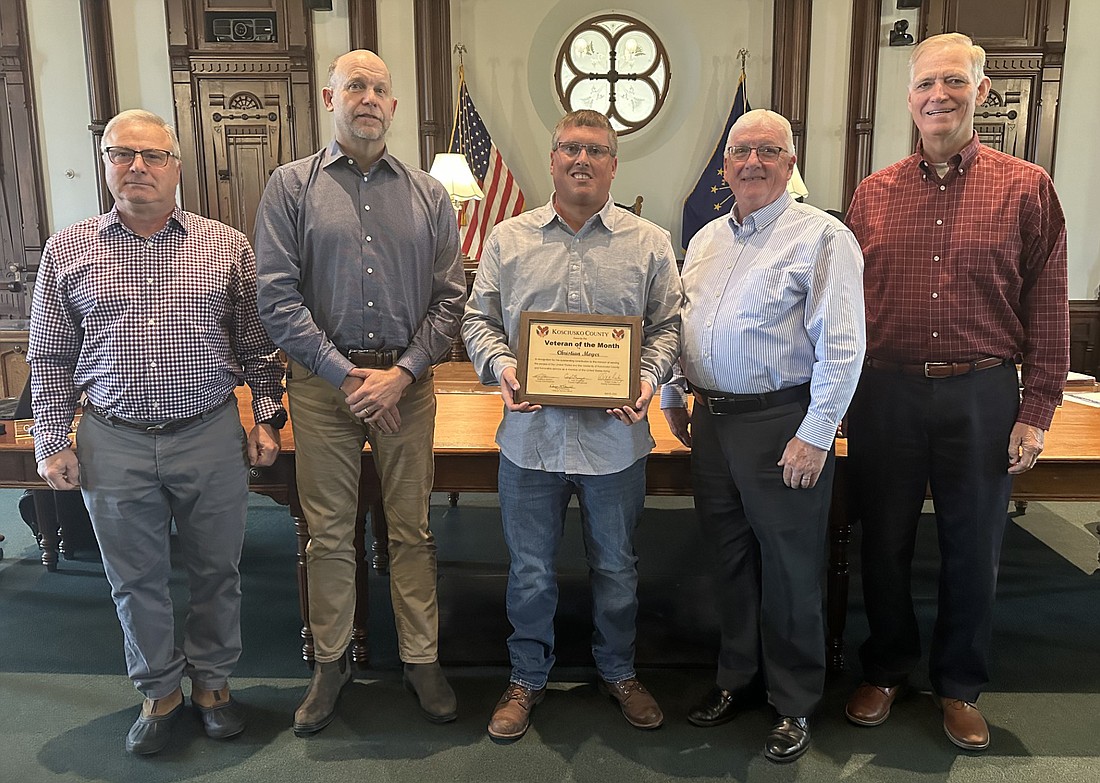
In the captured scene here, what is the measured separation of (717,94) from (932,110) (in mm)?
4300

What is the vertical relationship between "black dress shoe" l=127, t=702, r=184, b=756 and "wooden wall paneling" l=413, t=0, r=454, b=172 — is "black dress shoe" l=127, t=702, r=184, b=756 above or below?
below

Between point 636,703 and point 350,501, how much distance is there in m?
0.97

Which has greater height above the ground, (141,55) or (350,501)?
(141,55)

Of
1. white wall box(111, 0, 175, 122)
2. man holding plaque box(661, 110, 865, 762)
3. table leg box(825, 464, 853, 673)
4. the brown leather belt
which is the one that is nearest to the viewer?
man holding plaque box(661, 110, 865, 762)

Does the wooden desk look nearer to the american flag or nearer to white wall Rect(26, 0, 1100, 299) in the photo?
the american flag

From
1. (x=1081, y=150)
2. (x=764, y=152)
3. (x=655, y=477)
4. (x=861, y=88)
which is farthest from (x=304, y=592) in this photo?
(x=1081, y=150)

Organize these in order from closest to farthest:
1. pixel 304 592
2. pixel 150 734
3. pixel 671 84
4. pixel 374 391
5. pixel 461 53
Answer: pixel 374 391 < pixel 150 734 < pixel 304 592 < pixel 461 53 < pixel 671 84

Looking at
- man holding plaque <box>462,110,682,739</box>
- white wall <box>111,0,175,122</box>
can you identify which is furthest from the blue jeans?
white wall <box>111,0,175,122</box>

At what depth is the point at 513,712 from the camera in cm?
225

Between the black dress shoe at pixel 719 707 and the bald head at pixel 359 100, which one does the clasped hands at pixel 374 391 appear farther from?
the black dress shoe at pixel 719 707

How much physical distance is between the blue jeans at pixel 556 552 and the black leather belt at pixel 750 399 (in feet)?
0.85

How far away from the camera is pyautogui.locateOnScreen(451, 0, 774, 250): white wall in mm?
5926

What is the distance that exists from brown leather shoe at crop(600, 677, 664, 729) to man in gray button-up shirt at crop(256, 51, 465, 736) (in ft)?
1.55

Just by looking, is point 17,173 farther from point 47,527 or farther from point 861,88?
point 861,88
